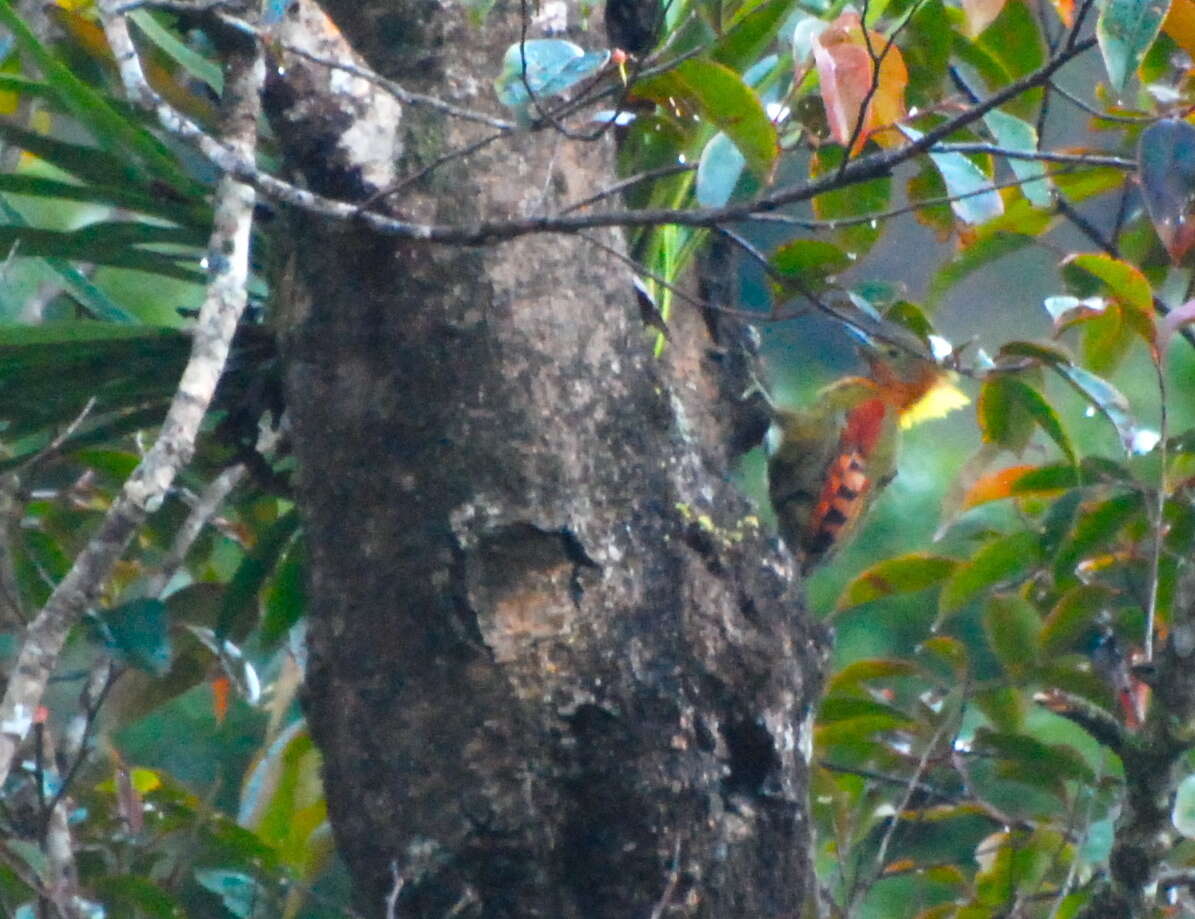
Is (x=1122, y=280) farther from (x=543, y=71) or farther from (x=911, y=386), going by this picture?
(x=911, y=386)

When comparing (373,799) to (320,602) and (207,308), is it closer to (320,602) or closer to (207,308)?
(320,602)

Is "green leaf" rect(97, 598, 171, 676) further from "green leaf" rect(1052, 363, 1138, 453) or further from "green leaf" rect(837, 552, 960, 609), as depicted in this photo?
"green leaf" rect(1052, 363, 1138, 453)

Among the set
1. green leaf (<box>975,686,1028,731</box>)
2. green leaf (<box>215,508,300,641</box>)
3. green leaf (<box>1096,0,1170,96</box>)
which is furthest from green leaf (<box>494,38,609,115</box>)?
green leaf (<box>975,686,1028,731</box>)

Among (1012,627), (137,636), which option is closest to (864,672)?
(1012,627)

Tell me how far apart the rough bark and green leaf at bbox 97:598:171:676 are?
1.17 feet

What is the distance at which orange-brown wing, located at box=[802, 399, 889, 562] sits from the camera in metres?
2.28

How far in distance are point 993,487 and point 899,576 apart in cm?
17

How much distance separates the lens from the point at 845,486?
90.0 inches

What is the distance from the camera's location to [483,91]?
53.4 inches

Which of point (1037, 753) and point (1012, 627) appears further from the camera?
point (1037, 753)

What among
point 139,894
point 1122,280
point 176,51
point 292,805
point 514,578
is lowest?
point 139,894

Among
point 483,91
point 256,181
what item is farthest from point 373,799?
point 483,91

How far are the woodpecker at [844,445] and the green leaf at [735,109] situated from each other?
101 cm

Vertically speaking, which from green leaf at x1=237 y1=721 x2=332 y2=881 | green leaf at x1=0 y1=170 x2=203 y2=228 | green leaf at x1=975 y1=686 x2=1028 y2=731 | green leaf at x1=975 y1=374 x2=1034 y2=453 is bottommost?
green leaf at x1=237 y1=721 x2=332 y2=881
